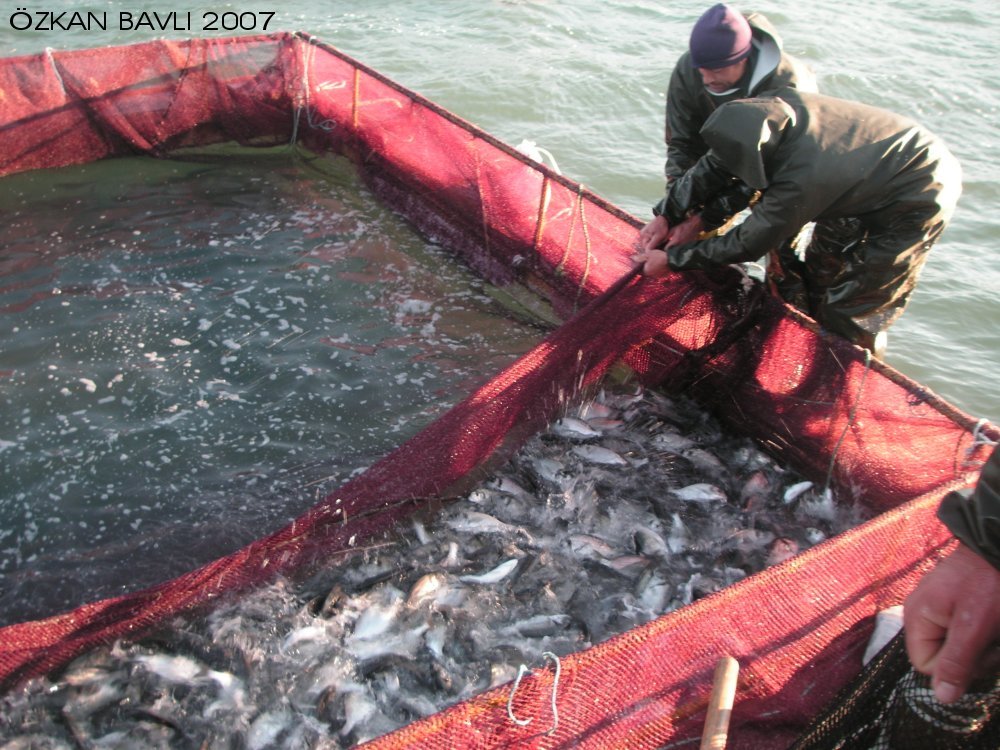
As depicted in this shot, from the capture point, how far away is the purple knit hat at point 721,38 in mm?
4676

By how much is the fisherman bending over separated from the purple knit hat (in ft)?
1.70

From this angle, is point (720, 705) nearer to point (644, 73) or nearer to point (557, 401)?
point (557, 401)

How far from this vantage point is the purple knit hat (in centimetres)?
468

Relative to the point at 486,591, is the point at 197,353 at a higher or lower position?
higher

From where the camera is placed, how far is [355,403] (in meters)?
5.80

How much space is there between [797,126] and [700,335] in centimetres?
155

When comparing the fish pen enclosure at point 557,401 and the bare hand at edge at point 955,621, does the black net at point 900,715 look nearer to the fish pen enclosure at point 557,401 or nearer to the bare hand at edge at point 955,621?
the bare hand at edge at point 955,621

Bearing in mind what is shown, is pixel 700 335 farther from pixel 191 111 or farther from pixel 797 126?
pixel 191 111

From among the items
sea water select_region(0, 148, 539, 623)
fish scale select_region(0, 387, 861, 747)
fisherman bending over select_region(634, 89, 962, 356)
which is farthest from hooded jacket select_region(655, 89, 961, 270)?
sea water select_region(0, 148, 539, 623)

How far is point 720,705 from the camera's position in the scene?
259 cm

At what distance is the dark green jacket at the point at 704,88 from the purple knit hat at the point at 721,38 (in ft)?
0.67

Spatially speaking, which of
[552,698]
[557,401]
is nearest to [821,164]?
[557,401]

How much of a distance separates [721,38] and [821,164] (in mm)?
1121

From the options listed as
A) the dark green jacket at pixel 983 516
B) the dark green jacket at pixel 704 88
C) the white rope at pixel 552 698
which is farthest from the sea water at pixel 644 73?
the white rope at pixel 552 698
